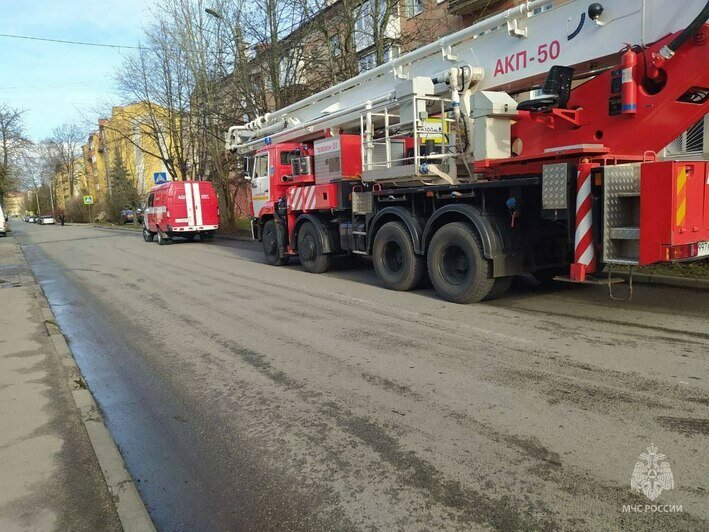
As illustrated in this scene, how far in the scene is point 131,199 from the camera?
179 ft

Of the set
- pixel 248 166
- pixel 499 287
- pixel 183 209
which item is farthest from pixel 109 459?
pixel 183 209

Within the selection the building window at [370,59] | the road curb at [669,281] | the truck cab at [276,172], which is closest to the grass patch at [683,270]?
the road curb at [669,281]

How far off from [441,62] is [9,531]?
27.5 feet

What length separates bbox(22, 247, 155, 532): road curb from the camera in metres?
3.03

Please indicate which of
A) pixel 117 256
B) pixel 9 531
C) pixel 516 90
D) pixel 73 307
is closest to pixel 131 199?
pixel 117 256

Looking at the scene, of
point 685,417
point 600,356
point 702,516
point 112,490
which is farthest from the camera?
point 600,356

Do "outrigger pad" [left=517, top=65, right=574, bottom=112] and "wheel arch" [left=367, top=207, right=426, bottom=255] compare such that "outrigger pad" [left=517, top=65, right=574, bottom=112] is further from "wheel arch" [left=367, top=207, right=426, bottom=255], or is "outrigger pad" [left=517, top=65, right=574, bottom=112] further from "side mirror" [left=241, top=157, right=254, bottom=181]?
"side mirror" [left=241, top=157, right=254, bottom=181]

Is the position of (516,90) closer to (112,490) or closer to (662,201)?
Answer: (662,201)

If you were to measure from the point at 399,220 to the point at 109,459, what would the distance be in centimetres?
656

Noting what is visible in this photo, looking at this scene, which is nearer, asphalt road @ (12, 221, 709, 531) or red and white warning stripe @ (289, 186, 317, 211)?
asphalt road @ (12, 221, 709, 531)

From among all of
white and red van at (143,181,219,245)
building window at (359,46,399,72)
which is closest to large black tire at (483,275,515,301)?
building window at (359,46,399,72)

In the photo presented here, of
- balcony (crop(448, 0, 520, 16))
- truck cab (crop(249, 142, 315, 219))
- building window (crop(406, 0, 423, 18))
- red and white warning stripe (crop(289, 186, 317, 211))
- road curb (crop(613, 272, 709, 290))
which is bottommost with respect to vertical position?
road curb (crop(613, 272, 709, 290))

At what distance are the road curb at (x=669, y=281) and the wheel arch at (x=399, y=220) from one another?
9.72ft

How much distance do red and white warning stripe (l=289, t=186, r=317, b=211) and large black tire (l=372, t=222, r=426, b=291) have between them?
255 centimetres
